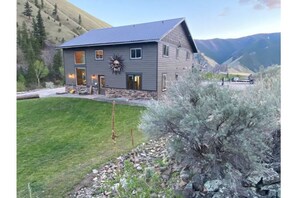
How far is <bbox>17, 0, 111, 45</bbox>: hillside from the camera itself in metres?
22.9

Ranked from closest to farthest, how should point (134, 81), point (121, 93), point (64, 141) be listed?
point (64, 141) < point (134, 81) < point (121, 93)

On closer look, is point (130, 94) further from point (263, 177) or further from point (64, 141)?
point (263, 177)

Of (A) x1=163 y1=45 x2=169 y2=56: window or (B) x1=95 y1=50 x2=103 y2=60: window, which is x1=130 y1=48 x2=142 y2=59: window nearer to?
(A) x1=163 y1=45 x2=169 y2=56: window

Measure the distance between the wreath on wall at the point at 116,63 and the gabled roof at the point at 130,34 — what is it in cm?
68

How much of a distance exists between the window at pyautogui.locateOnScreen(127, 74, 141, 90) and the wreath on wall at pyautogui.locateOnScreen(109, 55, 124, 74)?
562 millimetres

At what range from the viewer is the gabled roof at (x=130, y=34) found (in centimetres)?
875

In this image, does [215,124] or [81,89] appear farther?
[81,89]

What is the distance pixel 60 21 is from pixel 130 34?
21.1 meters

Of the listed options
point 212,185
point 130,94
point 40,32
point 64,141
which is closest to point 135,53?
point 130,94

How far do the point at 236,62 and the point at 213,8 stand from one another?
1.11 m

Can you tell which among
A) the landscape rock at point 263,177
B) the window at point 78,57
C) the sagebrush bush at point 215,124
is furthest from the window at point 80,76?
the landscape rock at point 263,177

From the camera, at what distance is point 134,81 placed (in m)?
9.38

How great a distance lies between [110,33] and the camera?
1063 centimetres
